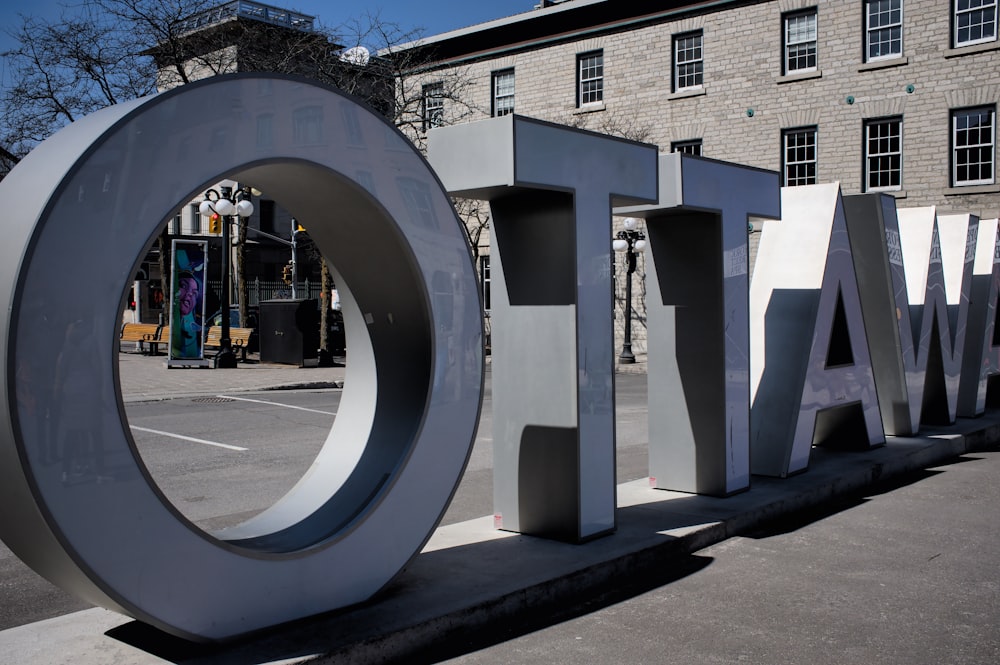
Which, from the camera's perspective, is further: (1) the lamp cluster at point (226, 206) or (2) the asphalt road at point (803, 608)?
(1) the lamp cluster at point (226, 206)

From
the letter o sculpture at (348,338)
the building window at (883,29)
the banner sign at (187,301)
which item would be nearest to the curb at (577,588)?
the letter o sculpture at (348,338)

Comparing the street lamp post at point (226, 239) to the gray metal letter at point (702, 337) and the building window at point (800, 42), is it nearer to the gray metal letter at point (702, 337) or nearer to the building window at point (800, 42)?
the building window at point (800, 42)

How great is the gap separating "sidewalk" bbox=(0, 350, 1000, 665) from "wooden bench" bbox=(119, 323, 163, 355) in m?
22.0

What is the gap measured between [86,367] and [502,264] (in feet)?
10.2

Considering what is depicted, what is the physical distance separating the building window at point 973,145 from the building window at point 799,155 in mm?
3385

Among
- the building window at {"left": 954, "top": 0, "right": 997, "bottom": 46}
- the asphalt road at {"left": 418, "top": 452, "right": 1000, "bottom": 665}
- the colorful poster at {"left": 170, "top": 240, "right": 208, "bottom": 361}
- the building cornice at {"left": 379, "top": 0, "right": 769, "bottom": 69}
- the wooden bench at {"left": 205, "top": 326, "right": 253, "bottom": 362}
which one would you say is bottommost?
the asphalt road at {"left": 418, "top": 452, "right": 1000, "bottom": 665}

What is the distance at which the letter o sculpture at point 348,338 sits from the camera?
11.2 feet

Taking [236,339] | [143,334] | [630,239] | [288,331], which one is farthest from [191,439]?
[143,334]

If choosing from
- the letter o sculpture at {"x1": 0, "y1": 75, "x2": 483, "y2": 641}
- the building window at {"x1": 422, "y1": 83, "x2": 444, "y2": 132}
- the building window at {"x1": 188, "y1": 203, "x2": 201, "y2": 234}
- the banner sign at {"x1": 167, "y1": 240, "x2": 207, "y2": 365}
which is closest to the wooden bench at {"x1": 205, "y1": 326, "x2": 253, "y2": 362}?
the banner sign at {"x1": 167, "y1": 240, "x2": 207, "y2": 365}

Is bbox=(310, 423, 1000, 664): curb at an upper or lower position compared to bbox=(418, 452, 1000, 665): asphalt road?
upper

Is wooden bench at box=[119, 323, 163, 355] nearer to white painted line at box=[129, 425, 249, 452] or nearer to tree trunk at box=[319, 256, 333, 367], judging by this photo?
tree trunk at box=[319, 256, 333, 367]

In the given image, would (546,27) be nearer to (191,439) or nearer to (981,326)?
(981,326)

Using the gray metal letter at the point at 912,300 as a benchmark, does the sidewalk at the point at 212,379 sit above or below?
below

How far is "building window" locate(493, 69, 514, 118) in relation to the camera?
30406mm
